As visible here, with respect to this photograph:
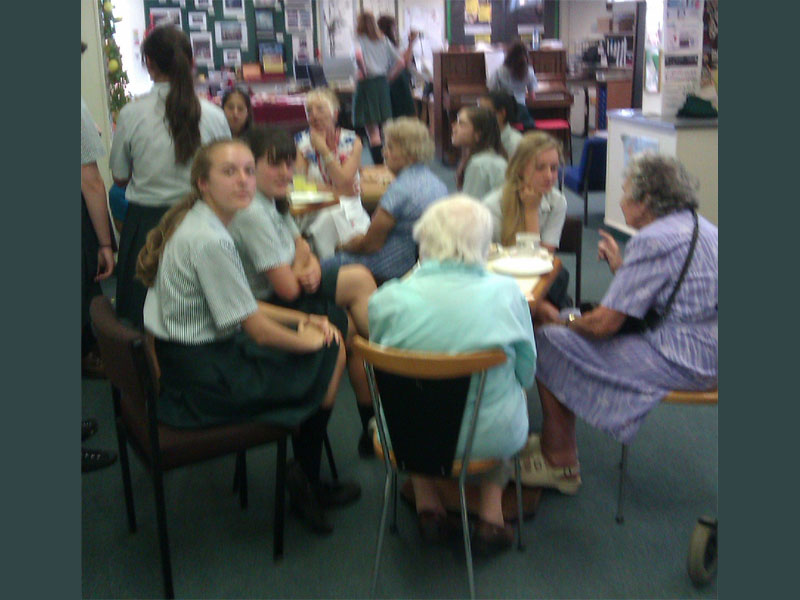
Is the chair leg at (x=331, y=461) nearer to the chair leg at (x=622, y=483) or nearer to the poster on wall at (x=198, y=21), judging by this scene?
the chair leg at (x=622, y=483)

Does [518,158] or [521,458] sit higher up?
[518,158]

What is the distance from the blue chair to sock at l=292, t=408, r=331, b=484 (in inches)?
174

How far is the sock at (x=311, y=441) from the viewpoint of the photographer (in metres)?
2.42

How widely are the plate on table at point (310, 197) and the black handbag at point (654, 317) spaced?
1.60 m

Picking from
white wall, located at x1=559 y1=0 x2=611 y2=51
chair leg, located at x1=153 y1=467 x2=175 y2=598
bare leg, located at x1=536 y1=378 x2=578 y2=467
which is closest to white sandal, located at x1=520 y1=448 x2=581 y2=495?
bare leg, located at x1=536 y1=378 x2=578 y2=467

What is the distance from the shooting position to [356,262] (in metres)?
3.27

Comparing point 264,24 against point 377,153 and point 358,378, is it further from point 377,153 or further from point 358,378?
point 358,378

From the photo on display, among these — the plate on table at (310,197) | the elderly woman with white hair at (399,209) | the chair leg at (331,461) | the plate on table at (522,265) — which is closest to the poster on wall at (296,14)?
the plate on table at (310,197)

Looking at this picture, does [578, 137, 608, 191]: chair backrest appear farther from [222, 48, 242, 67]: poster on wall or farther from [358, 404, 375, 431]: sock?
[222, 48, 242, 67]: poster on wall

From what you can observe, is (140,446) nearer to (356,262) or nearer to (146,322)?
(146,322)

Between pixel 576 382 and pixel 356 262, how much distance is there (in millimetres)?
1124

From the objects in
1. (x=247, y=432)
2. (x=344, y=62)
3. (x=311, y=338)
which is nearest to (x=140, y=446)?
(x=247, y=432)

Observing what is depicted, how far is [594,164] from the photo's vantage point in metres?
6.38

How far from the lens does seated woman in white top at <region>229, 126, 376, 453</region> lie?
2.61 m
